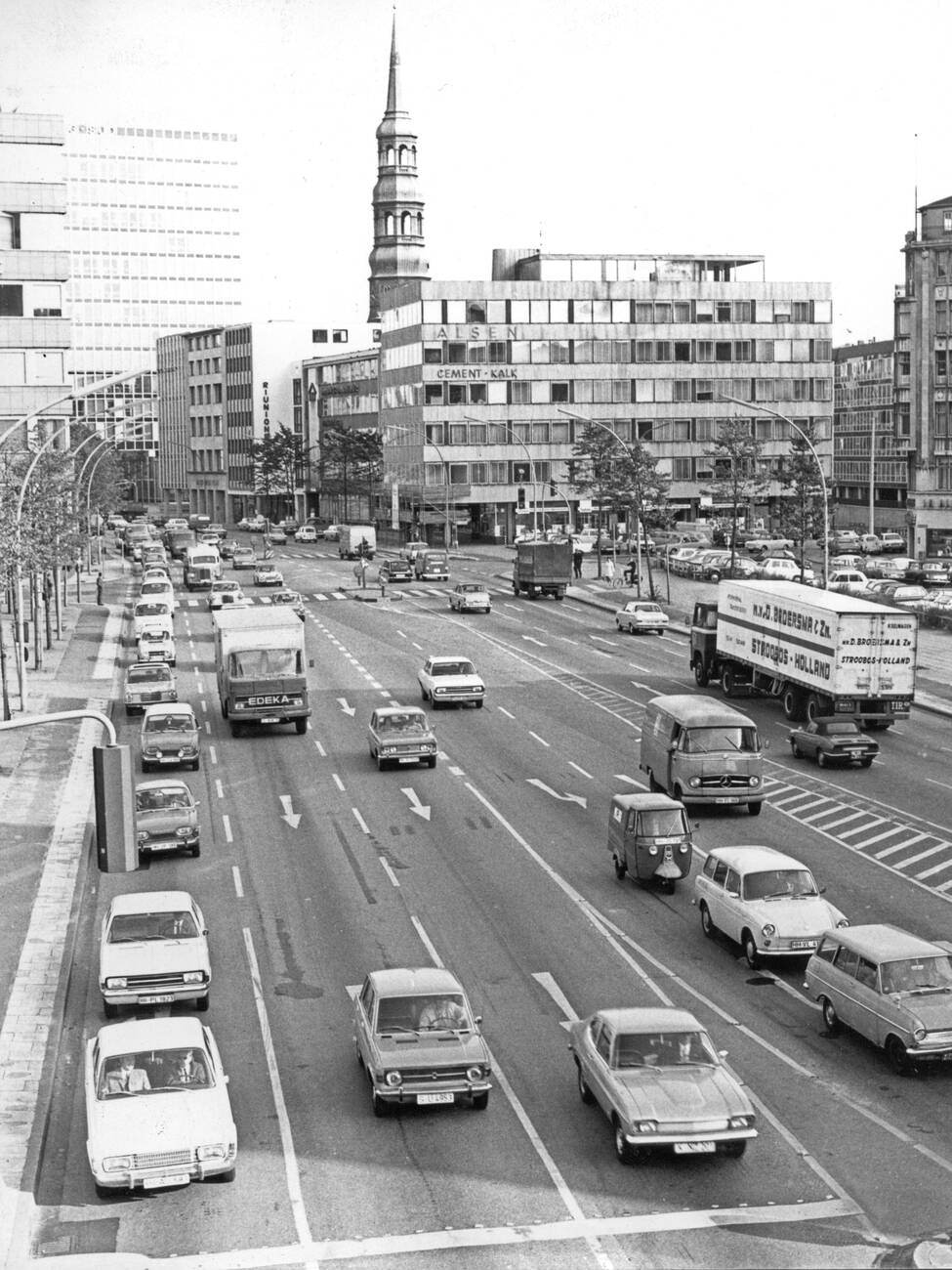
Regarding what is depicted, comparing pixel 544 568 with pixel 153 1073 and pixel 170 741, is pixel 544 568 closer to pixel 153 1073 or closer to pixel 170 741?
pixel 170 741

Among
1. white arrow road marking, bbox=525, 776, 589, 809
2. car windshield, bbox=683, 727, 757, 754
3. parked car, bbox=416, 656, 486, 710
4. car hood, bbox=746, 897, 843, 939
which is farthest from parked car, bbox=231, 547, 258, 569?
car hood, bbox=746, 897, 843, 939

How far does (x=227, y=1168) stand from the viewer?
2153cm

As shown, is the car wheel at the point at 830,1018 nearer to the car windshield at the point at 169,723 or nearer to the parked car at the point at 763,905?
the parked car at the point at 763,905

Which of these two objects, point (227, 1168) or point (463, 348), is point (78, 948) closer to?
point (227, 1168)

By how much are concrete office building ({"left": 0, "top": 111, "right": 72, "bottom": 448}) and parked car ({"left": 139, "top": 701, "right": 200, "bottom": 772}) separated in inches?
2201

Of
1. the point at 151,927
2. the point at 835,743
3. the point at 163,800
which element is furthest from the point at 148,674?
the point at 151,927

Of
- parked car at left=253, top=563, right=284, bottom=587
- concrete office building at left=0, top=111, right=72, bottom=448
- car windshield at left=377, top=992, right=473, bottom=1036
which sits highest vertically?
concrete office building at left=0, top=111, right=72, bottom=448

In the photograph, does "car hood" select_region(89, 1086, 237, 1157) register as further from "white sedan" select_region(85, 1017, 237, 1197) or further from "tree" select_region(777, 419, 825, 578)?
"tree" select_region(777, 419, 825, 578)

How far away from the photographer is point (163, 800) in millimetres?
39469

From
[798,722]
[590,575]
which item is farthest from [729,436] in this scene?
[798,722]

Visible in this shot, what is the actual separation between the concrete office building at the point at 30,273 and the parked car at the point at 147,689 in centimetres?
4515

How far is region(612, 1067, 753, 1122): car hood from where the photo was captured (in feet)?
71.3

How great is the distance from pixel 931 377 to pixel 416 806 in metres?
99.1

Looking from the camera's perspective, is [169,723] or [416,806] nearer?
[416,806]
